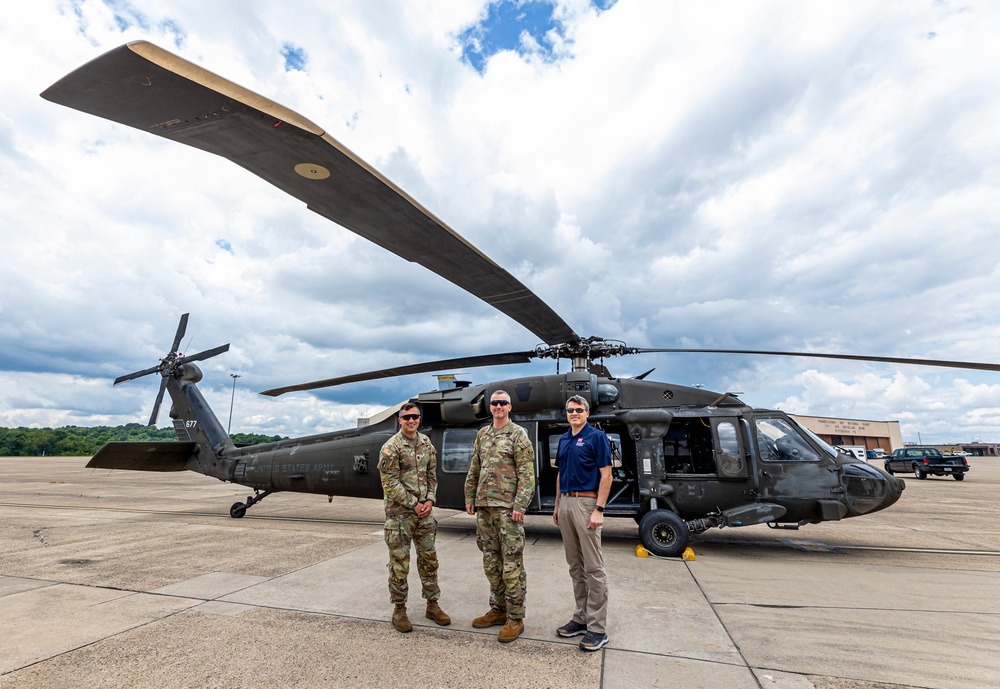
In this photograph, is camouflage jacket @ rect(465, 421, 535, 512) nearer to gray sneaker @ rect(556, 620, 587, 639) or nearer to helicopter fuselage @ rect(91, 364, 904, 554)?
gray sneaker @ rect(556, 620, 587, 639)

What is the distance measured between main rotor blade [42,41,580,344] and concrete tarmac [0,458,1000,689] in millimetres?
3538

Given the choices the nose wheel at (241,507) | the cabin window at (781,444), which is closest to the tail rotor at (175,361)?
the nose wheel at (241,507)

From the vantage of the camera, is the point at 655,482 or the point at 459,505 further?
the point at 459,505

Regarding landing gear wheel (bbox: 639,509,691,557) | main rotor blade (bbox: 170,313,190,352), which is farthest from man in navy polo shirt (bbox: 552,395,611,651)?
main rotor blade (bbox: 170,313,190,352)

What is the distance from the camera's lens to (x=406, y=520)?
407cm

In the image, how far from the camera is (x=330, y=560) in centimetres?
630

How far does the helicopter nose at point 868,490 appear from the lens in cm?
672

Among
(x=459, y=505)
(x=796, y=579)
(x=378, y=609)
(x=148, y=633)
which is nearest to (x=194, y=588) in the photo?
(x=148, y=633)

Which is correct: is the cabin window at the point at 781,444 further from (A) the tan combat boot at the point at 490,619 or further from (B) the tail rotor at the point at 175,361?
(B) the tail rotor at the point at 175,361

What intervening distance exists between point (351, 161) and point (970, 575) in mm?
8314

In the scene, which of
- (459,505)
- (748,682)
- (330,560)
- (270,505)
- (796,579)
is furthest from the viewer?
(270,505)

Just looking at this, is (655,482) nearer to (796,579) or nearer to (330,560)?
(796,579)

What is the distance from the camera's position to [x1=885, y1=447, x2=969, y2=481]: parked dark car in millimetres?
23766

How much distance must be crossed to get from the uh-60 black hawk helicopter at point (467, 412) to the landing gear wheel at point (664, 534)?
0.02 metres
